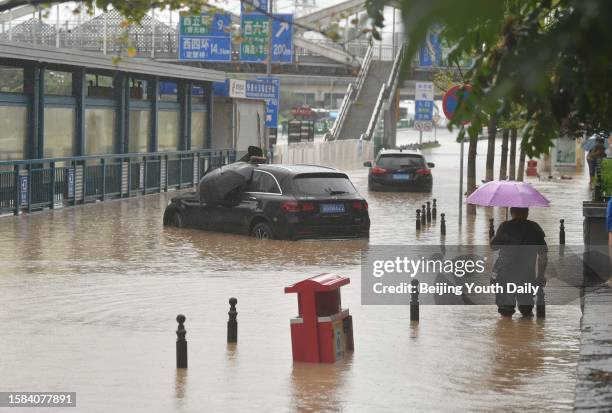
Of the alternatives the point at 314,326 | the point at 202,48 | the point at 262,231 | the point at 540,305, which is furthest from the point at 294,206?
the point at 202,48

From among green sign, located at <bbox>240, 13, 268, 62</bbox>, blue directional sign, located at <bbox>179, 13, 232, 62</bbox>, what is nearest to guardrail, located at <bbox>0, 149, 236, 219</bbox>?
green sign, located at <bbox>240, 13, 268, 62</bbox>

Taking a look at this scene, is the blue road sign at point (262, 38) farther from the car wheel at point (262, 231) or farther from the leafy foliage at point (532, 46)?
the leafy foliage at point (532, 46)

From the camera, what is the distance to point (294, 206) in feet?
71.4

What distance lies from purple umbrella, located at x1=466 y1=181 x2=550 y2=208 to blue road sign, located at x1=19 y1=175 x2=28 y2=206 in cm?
1365

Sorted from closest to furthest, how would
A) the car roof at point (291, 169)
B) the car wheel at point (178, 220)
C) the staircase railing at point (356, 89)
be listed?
the car roof at point (291, 169)
the car wheel at point (178, 220)
the staircase railing at point (356, 89)

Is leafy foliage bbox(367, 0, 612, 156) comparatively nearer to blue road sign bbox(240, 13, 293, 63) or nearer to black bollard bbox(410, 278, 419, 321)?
black bollard bbox(410, 278, 419, 321)

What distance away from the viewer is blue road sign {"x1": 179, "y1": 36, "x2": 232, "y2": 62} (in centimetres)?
5634

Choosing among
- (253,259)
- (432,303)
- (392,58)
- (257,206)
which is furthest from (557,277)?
(392,58)

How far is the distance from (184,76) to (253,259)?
19.1m

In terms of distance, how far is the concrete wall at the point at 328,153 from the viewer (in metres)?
56.1

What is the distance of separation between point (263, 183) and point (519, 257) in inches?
367

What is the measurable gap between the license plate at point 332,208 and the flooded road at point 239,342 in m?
0.70

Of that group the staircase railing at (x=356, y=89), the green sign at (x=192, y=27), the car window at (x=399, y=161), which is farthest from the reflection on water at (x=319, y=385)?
the staircase railing at (x=356, y=89)

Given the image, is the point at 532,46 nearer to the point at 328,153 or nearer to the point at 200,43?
the point at 200,43
